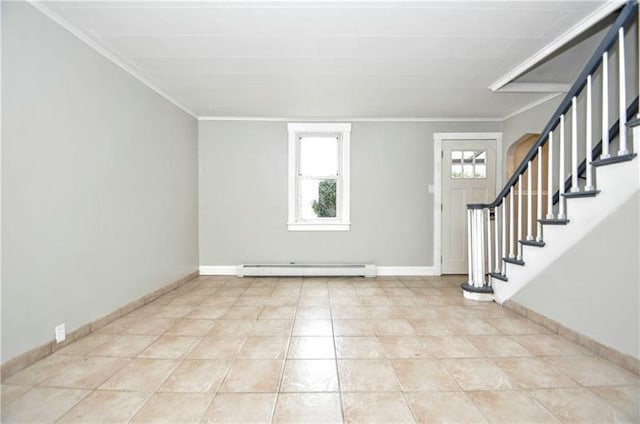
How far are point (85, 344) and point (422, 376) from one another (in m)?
2.46

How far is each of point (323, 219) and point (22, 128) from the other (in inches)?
136

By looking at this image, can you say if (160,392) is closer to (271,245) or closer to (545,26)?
(271,245)

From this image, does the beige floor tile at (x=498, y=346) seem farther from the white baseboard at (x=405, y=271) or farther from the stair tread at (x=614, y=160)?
the white baseboard at (x=405, y=271)

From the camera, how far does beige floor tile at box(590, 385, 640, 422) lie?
1.49 metres

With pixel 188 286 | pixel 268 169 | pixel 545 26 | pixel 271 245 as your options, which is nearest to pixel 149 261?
pixel 188 286

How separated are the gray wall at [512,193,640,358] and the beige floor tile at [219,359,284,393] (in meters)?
2.26

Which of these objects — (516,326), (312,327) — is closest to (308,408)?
→ (312,327)

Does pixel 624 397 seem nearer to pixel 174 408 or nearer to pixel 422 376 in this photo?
pixel 422 376

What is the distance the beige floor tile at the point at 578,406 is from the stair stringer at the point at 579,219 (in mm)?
1142

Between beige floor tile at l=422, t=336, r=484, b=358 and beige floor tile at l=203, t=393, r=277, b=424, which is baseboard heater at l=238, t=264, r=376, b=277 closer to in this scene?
beige floor tile at l=422, t=336, r=484, b=358

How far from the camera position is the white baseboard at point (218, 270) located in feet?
14.8

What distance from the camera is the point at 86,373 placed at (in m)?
1.84

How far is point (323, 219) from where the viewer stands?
15.2 feet

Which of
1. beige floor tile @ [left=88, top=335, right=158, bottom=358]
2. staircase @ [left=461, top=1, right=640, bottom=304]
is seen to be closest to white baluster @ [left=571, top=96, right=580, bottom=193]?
staircase @ [left=461, top=1, right=640, bottom=304]
